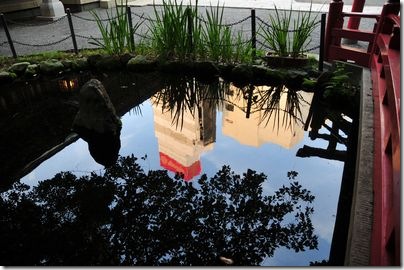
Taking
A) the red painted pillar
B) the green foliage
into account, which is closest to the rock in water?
the green foliage

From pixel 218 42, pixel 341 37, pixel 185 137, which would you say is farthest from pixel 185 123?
pixel 341 37

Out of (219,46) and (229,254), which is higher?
(219,46)

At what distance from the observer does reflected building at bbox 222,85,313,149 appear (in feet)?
14.0

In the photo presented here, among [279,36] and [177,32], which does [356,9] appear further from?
[177,32]

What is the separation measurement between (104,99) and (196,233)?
2131mm

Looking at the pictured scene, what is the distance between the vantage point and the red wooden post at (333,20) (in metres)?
5.09

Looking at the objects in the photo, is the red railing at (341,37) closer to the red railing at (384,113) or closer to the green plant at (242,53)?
the red railing at (384,113)

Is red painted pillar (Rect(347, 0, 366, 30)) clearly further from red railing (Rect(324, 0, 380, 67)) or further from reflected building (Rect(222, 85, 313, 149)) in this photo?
reflected building (Rect(222, 85, 313, 149))

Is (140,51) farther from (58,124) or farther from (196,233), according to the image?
(196,233)

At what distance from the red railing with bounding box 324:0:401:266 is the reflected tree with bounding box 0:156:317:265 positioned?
31.3 inches

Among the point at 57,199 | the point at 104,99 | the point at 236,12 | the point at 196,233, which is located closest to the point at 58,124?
the point at 104,99

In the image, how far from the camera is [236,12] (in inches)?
413

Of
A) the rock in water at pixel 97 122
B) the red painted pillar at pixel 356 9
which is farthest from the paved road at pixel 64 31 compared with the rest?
the rock in water at pixel 97 122

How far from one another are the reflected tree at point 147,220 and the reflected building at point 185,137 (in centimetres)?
27
